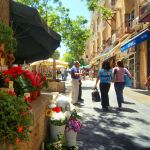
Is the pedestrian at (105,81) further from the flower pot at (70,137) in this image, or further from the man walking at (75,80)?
the flower pot at (70,137)

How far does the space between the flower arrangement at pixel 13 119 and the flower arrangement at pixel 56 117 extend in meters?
2.40

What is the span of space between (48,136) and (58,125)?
41cm

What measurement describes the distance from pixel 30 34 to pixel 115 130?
3116mm

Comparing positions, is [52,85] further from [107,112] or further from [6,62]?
[6,62]

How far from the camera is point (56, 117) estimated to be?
577 centimetres

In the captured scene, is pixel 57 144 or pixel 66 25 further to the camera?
pixel 66 25

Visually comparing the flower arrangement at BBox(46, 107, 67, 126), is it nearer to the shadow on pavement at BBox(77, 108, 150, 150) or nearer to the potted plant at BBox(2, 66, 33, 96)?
the potted plant at BBox(2, 66, 33, 96)

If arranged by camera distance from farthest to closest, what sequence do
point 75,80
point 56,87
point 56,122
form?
point 56,87
point 75,80
point 56,122

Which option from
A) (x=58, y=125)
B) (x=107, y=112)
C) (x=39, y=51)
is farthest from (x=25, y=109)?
(x=107, y=112)

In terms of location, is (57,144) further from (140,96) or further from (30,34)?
(140,96)

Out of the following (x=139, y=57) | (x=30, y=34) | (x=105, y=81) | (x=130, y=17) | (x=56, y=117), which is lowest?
(x=56, y=117)

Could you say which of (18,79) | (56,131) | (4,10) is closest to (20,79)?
(18,79)

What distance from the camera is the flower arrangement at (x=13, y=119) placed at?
9.80 feet

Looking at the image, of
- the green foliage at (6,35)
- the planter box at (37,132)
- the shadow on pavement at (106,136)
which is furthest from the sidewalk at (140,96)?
the green foliage at (6,35)
